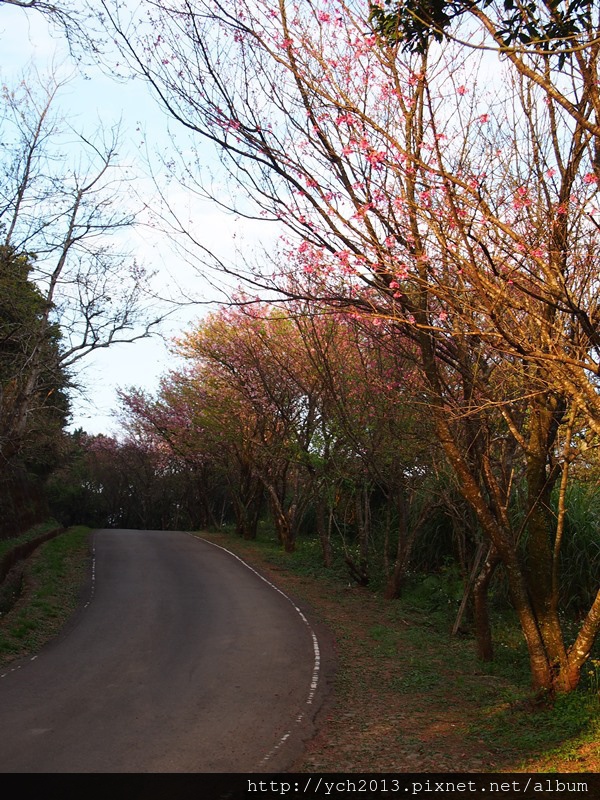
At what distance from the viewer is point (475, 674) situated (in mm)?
9641

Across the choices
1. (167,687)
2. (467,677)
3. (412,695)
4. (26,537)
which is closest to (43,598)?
(167,687)

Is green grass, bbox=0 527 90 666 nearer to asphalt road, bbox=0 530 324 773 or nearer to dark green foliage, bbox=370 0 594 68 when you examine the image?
asphalt road, bbox=0 530 324 773

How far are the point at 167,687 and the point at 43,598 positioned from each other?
628cm

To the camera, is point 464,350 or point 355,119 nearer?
point 355,119

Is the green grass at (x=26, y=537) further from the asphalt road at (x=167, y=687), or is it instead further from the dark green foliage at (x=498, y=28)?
the dark green foliage at (x=498, y=28)

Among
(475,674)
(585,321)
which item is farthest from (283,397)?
(585,321)

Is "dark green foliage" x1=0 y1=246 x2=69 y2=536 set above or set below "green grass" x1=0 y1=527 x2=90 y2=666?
above

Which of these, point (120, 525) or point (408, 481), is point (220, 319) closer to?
point (408, 481)

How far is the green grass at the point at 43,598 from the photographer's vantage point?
10.6 m

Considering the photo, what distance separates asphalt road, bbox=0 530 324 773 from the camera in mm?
6281

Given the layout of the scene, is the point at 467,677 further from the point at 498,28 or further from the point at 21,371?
the point at 21,371

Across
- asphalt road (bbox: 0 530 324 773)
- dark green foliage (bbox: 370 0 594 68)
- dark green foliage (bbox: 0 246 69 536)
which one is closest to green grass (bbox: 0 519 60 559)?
dark green foliage (bbox: 0 246 69 536)

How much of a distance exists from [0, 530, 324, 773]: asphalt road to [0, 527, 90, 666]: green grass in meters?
0.37

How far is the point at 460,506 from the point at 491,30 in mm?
8907
